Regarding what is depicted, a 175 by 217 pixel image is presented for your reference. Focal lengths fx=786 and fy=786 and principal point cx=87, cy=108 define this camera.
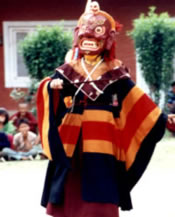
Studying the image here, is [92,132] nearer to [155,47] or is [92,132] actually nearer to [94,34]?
[94,34]

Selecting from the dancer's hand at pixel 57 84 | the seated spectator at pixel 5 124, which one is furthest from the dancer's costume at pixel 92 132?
the seated spectator at pixel 5 124

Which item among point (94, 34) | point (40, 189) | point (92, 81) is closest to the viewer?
point (92, 81)

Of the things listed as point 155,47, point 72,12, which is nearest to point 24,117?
point 155,47

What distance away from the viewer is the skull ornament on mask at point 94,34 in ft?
20.1

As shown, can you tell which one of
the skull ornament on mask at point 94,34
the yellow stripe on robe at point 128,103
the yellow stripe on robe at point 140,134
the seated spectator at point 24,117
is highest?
the skull ornament on mask at point 94,34

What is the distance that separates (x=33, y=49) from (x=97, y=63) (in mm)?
9174

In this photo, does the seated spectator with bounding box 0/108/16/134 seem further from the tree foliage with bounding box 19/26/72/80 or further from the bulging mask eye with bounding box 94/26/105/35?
the bulging mask eye with bounding box 94/26/105/35

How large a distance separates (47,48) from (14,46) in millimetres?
Result: 2428

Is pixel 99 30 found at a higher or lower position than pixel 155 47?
higher

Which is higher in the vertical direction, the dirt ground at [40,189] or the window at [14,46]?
the window at [14,46]

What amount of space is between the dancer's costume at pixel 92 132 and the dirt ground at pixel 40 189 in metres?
1.35

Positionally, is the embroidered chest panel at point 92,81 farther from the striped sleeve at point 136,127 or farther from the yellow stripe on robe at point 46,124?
the yellow stripe on robe at point 46,124

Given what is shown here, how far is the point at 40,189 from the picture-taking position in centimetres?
890

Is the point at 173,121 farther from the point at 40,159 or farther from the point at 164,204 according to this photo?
the point at 40,159
